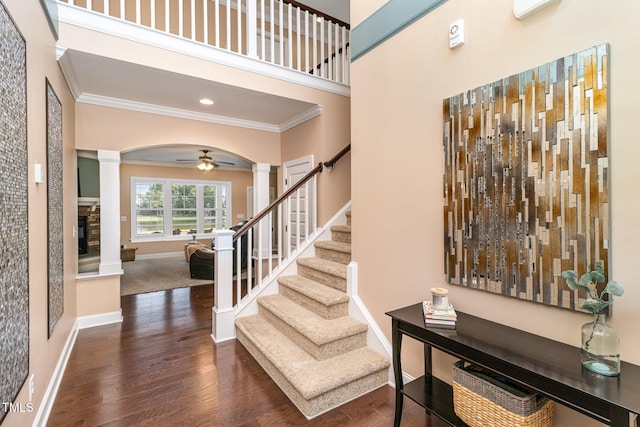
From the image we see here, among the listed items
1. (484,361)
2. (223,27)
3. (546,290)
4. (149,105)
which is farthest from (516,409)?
(223,27)

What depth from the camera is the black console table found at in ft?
3.36

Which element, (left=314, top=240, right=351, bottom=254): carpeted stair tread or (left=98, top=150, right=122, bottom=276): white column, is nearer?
(left=314, top=240, right=351, bottom=254): carpeted stair tread

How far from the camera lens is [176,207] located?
8664 millimetres

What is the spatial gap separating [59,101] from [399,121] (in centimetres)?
280

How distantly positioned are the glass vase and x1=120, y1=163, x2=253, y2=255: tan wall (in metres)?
8.80

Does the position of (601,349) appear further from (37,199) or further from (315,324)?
(37,199)

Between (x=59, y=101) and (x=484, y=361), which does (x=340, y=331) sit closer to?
(x=484, y=361)

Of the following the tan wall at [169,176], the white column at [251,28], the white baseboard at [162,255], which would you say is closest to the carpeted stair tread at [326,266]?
the white column at [251,28]

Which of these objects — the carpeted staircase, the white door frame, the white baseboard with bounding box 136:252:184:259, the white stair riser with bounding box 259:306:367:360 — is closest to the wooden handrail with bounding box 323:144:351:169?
the white door frame

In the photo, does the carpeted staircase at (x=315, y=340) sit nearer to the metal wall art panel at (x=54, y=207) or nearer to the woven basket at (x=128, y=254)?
the metal wall art panel at (x=54, y=207)

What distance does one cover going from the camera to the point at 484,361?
4.40 ft

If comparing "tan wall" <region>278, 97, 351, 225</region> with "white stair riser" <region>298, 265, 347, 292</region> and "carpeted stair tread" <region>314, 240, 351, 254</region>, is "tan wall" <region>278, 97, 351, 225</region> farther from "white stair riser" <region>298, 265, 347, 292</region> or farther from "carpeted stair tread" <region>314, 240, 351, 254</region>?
"white stair riser" <region>298, 265, 347, 292</region>

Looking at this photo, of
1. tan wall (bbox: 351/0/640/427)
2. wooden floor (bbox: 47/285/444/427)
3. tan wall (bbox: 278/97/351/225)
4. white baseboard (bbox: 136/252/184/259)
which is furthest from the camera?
white baseboard (bbox: 136/252/184/259)

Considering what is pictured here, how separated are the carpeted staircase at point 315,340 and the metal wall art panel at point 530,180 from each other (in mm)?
966
